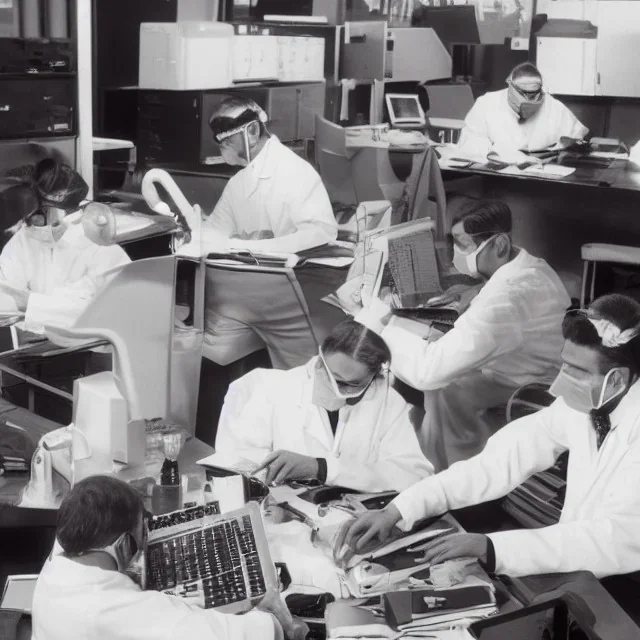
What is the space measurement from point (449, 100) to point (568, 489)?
3.69ft

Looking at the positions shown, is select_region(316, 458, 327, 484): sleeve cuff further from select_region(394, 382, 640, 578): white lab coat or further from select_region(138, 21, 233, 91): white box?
select_region(138, 21, 233, 91): white box

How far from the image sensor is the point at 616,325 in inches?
83.7

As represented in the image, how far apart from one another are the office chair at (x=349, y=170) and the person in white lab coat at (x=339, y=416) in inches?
17.5

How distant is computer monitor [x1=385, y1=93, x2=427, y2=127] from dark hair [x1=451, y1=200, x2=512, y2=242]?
0.29 m

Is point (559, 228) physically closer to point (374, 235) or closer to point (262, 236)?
point (374, 235)

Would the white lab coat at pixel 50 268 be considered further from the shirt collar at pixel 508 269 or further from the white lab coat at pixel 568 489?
the white lab coat at pixel 568 489

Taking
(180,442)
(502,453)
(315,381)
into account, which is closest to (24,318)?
(180,442)

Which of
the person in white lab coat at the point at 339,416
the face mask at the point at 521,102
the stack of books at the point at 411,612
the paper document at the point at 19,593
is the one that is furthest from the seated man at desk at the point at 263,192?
the stack of books at the point at 411,612

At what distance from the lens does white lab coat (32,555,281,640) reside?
1709mm

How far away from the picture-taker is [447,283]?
2730 mm

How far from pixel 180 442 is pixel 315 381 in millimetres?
399

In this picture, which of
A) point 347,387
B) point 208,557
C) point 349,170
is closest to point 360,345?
point 347,387

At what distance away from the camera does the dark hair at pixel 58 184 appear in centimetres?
291

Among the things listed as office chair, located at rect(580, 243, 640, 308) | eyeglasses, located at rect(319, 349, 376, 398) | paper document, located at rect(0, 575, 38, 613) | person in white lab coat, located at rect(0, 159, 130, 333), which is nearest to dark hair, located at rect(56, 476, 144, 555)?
paper document, located at rect(0, 575, 38, 613)
